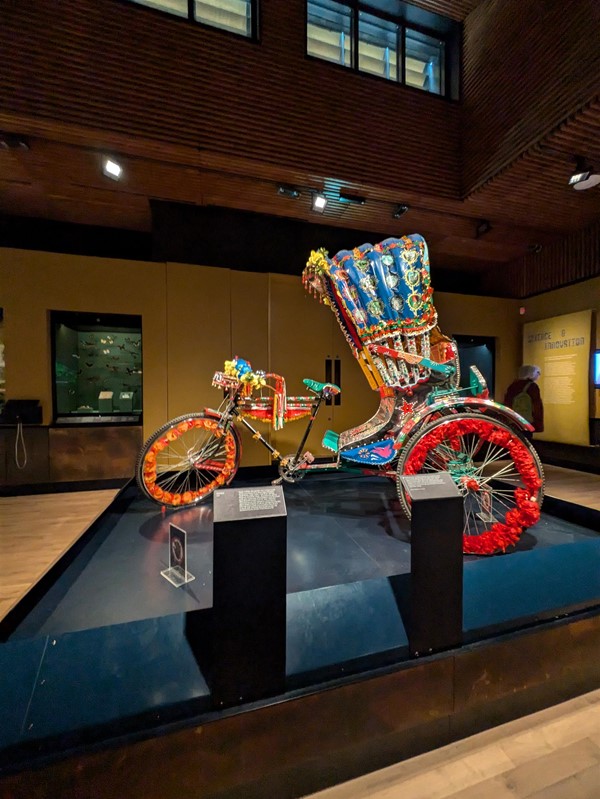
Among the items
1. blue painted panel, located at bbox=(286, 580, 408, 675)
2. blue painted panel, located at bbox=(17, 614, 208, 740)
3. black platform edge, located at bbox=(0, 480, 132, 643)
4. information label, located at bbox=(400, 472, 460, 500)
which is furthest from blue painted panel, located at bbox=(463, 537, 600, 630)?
black platform edge, located at bbox=(0, 480, 132, 643)

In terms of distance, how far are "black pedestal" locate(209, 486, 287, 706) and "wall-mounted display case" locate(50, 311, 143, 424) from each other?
326cm

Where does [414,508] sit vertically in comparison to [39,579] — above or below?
above

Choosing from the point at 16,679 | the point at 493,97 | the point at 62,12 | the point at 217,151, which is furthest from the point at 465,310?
the point at 16,679

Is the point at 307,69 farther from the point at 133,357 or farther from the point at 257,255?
the point at 133,357

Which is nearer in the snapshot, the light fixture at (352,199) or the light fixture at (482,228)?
the light fixture at (352,199)

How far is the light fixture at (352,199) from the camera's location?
3.83 m

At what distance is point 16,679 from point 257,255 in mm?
4298

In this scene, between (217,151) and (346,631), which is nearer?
(346,631)

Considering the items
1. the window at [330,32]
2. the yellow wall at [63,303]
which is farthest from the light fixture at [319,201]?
the yellow wall at [63,303]

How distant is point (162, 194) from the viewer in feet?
12.7

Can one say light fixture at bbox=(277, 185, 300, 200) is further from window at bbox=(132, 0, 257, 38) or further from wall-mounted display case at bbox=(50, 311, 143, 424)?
wall-mounted display case at bbox=(50, 311, 143, 424)

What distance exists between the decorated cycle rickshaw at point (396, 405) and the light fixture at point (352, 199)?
152 centimetres

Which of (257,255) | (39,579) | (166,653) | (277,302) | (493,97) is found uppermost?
(493,97)

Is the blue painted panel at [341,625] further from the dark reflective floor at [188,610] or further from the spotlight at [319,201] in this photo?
the spotlight at [319,201]
